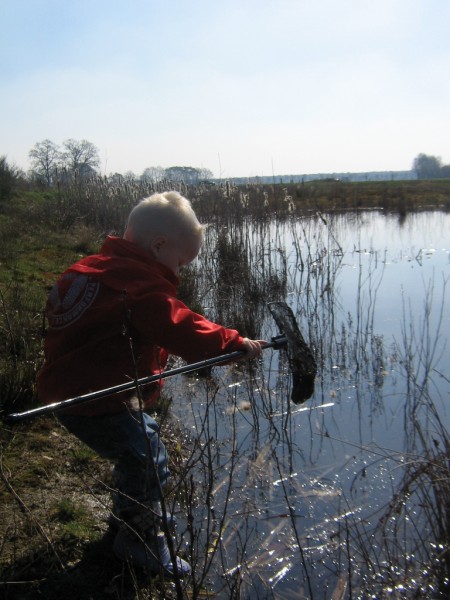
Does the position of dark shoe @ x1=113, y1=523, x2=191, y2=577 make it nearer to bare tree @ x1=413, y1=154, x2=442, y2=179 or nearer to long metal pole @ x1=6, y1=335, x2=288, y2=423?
long metal pole @ x1=6, y1=335, x2=288, y2=423

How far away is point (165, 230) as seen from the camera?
7.45 feet

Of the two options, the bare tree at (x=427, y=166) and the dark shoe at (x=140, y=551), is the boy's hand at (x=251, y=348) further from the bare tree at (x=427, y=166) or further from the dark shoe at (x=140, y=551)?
the bare tree at (x=427, y=166)

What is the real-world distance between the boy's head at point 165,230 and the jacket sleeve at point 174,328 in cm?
22

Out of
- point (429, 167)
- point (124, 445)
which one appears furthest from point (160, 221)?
point (429, 167)

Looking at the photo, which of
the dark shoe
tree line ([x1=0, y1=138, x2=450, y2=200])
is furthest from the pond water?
tree line ([x1=0, y1=138, x2=450, y2=200])

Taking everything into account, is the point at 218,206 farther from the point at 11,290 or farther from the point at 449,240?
the point at 449,240

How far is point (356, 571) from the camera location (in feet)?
8.03

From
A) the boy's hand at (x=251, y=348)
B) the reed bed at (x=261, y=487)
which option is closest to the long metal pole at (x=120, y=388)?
the boy's hand at (x=251, y=348)

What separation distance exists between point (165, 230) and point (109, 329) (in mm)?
424

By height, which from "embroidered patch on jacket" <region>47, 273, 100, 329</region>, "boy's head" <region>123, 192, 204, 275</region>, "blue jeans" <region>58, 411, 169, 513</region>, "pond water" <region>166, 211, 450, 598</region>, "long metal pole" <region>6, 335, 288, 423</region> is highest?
"boy's head" <region>123, 192, 204, 275</region>

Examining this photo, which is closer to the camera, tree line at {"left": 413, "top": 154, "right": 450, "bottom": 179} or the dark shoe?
the dark shoe

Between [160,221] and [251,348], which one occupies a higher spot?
[160,221]

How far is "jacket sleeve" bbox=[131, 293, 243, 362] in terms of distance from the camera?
6.76ft

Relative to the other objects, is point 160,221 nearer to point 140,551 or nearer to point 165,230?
point 165,230
